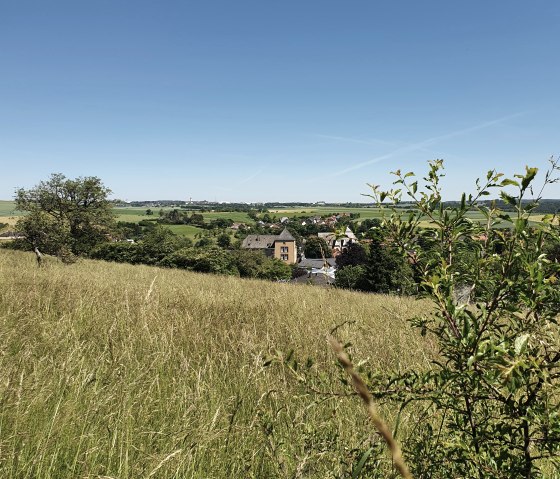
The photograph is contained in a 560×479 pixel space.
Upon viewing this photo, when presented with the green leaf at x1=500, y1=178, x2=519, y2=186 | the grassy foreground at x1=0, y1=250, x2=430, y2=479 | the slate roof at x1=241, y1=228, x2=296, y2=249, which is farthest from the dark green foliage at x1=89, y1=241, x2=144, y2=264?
the slate roof at x1=241, y1=228, x2=296, y2=249

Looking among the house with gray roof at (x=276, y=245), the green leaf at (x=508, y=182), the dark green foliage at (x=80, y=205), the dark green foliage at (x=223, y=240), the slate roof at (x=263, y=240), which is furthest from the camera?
the slate roof at (x=263, y=240)

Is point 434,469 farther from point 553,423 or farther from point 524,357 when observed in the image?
point 524,357

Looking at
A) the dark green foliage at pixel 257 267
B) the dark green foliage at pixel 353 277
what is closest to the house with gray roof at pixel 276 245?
the dark green foliage at pixel 257 267

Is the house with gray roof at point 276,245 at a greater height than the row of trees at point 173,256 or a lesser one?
lesser

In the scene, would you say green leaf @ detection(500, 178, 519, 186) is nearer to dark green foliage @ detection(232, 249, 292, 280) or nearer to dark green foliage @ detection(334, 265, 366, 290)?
dark green foliage @ detection(334, 265, 366, 290)

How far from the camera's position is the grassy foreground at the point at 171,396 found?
183 centimetres

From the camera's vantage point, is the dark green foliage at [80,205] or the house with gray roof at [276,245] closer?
the dark green foliage at [80,205]

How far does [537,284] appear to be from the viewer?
1189mm

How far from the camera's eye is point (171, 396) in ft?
8.31

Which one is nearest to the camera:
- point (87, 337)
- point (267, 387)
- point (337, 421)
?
point (337, 421)

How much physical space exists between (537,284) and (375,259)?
1461 inches

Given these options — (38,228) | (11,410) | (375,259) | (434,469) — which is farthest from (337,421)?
(375,259)

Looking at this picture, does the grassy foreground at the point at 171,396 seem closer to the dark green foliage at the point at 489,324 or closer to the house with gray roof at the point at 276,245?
the dark green foliage at the point at 489,324

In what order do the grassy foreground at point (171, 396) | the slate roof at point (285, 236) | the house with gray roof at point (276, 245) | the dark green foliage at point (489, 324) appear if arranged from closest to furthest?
the dark green foliage at point (489, 324) → the grassy foreground at point (171, 396) → the house with gray roof at point (276, 245) → the slate roof at point (285, 236)
